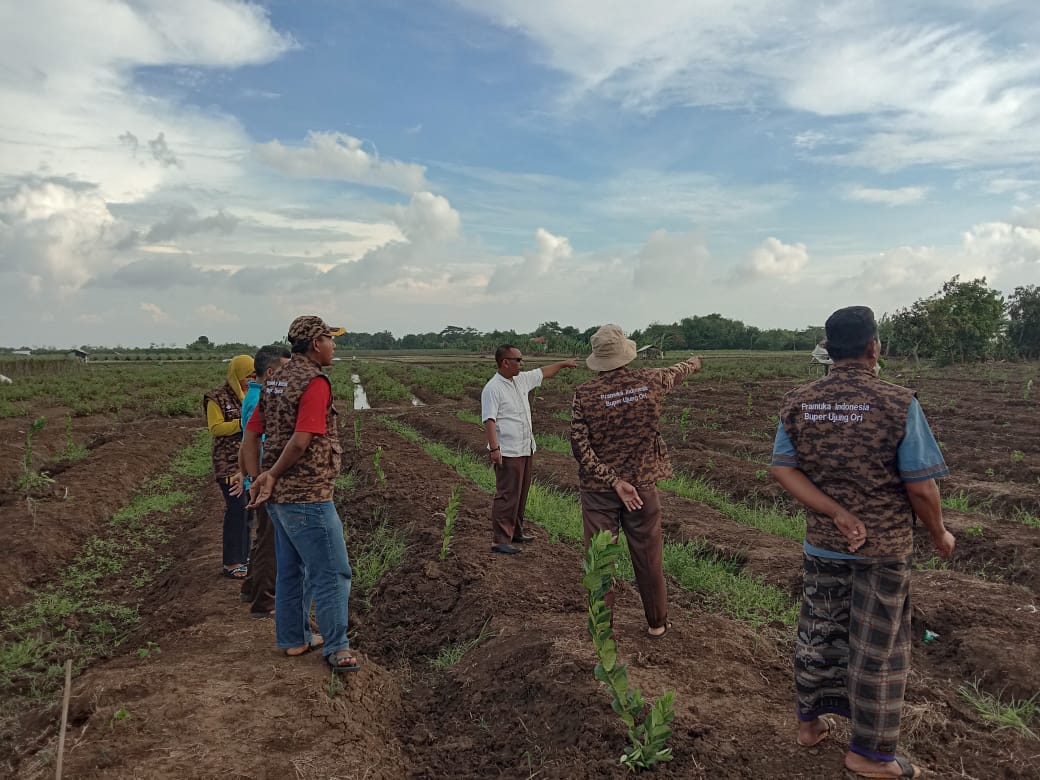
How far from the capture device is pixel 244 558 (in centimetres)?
566

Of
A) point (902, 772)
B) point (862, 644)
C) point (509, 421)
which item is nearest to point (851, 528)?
point (862, 644)

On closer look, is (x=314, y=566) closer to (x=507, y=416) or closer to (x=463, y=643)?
(x=463, y=643)

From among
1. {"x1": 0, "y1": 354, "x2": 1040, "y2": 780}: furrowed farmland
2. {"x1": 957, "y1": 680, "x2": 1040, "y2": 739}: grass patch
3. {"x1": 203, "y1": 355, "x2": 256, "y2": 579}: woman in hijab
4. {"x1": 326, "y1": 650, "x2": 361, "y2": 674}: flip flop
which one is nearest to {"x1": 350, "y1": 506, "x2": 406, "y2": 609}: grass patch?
{"x1": 0, "y1": 354, "x2": 1040, "y2": 780}: furrowed farmland

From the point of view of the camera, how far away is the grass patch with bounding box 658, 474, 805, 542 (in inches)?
286

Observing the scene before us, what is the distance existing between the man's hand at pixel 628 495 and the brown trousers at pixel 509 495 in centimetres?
212

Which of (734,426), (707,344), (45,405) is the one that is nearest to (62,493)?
(734,426)

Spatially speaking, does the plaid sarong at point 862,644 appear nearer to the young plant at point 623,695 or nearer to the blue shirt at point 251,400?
the young plant at point 623,695

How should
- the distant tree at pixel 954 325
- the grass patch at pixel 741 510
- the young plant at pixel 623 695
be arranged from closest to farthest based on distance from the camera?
1. the young plant at pixel 623 695
2. the grass patch at pixel 741 510
3. the distant tree at pixel 954 325

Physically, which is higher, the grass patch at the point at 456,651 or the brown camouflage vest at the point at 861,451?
the brown camouflage vest at the point at 861,451

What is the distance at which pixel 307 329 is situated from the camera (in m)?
3.67

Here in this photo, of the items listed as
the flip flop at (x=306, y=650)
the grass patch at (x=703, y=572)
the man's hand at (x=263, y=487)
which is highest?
the man's hand at (x=263, y=487)

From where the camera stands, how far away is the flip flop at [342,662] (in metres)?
3.79

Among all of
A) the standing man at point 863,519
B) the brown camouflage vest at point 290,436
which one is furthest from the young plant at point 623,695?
the brown camouflage vest at point 290,436

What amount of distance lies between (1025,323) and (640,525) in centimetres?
6244
